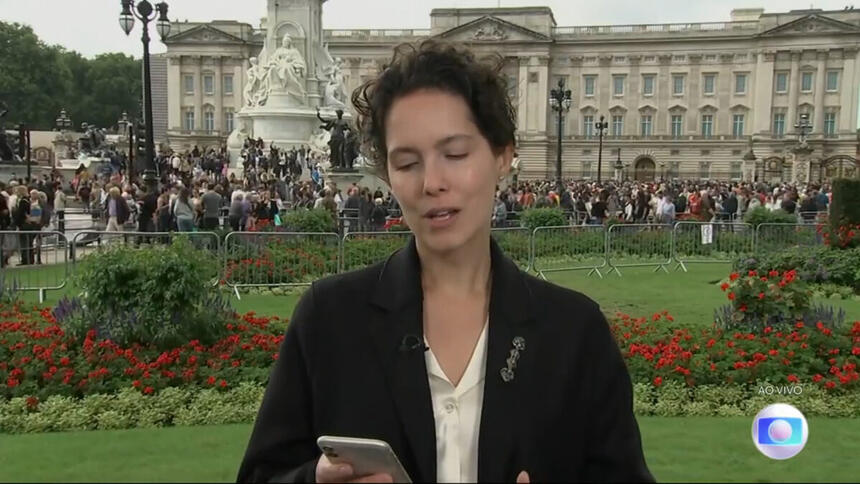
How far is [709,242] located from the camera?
1756cm

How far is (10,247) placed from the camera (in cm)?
1234

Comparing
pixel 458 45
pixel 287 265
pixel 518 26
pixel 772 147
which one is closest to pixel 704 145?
pixel 772 147

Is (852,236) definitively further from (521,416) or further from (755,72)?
(755,72)

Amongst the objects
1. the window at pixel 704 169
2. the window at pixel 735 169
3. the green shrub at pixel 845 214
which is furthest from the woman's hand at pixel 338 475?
the window at pixel 704 169

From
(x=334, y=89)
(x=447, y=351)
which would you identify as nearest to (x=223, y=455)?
(x=447, y=351)

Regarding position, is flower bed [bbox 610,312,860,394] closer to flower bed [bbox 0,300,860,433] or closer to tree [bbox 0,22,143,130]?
flower bed [bbox 0,300,860,433]

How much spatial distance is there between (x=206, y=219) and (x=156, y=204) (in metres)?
1.32

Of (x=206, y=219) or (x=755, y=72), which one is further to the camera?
(x=755, y=72)

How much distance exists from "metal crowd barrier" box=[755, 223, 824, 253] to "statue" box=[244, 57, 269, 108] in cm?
2412

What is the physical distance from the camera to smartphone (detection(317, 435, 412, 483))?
1.60 meters

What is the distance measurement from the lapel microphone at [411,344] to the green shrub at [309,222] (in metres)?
14.5

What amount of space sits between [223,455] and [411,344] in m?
3.52

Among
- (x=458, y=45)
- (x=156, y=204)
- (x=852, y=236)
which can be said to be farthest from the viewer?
(x=156, y=204)

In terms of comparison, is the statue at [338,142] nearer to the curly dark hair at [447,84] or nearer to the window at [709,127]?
the curly dark hair at [447,84]
